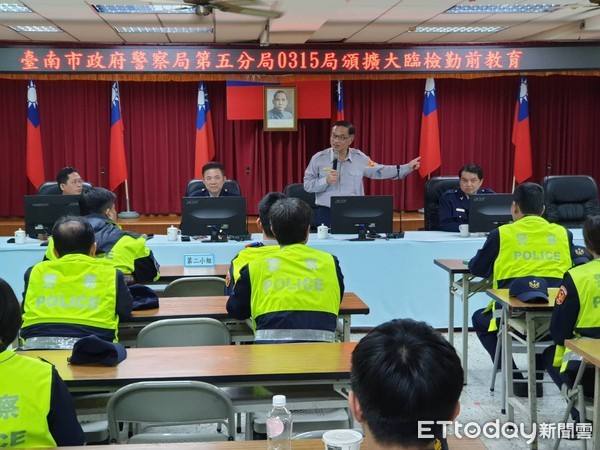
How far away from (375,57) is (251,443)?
452cm

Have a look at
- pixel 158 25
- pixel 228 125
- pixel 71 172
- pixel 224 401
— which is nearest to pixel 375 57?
pixel 158 25

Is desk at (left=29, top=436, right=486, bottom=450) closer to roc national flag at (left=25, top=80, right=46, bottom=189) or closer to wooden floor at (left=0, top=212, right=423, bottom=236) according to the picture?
wooden floor at (left=0, top=212, right=423, bottom=236)

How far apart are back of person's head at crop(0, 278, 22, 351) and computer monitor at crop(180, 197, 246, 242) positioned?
3363mm

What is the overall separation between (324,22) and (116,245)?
127 inches

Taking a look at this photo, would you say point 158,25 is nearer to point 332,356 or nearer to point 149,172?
point 149,172

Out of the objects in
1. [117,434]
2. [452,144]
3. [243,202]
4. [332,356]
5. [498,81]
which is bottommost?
[117,434]

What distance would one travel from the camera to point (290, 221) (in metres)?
3.16

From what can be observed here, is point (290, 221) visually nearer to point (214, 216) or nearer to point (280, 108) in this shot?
point (214, 216)

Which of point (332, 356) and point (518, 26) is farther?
point (518, 26)

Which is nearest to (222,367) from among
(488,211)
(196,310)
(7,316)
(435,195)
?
(7,316)

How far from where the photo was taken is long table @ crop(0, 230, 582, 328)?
17.4 feet

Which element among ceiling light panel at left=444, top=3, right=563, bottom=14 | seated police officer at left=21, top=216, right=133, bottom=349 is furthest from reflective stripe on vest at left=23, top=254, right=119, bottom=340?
ceiling light panel at left=444, top=3, right=563, bottom=14

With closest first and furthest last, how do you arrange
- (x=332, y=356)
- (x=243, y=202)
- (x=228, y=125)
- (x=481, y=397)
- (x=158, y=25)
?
(x=332, y=356) < (x=481, y=397) < (x=243, y=202) < (x=158, y=25) < (x=228, y=125)

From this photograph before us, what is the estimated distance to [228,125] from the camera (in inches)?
357
